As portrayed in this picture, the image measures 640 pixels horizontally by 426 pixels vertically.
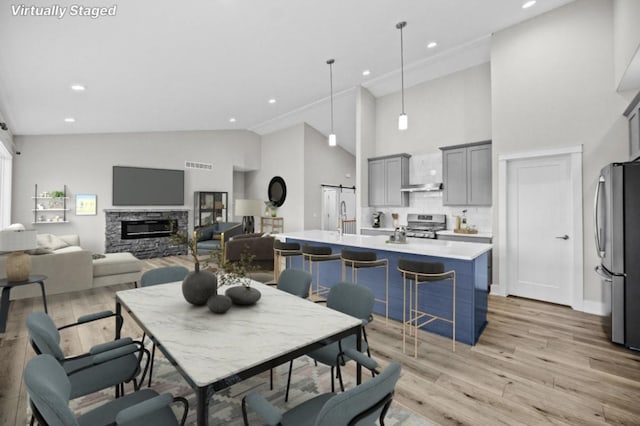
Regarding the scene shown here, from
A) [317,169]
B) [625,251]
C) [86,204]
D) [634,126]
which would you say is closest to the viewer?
[625,251]

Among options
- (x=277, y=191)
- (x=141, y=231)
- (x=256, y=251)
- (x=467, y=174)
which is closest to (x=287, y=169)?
(x=277, y=191)

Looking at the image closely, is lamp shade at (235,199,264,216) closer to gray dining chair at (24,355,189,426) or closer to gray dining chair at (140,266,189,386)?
gray dining chair at (140,266,189,386)

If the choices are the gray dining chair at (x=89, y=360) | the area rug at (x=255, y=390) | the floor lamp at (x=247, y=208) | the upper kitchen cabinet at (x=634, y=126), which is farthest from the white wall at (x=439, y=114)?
the gray dining chair at (x=89, y=360)

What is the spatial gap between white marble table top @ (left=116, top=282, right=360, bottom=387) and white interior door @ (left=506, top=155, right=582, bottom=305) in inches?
151

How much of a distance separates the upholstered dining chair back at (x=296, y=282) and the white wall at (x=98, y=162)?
22.3 ft

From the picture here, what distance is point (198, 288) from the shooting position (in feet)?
5.91

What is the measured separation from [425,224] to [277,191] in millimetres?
4870

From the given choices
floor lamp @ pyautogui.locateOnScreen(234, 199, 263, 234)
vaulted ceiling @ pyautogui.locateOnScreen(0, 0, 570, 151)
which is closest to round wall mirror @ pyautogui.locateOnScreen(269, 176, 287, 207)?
floor lamp @ pyautogui.locateOnScreen(234, 199, 263, 234)

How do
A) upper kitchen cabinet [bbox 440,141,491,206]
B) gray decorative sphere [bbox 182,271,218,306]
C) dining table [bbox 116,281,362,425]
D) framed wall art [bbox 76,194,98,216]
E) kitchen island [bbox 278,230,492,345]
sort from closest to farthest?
1. dining table [bbox 116,281,362,425]
2. gray decorative sphere [bbox 182,271,218,306]
3. kitchen island [bbox 278,230,492,345]
4. upper kitchen cabinet [bbox 440,141,491,206]
5. framed wall art [bbox 76,194,98,216]

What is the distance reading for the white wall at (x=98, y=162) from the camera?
21.4ft

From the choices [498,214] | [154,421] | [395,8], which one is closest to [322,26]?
[395,8]

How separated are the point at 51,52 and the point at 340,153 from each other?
724 cm

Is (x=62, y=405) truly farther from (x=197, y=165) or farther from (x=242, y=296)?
(x=197, y=165)

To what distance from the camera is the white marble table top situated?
3.92 ft
